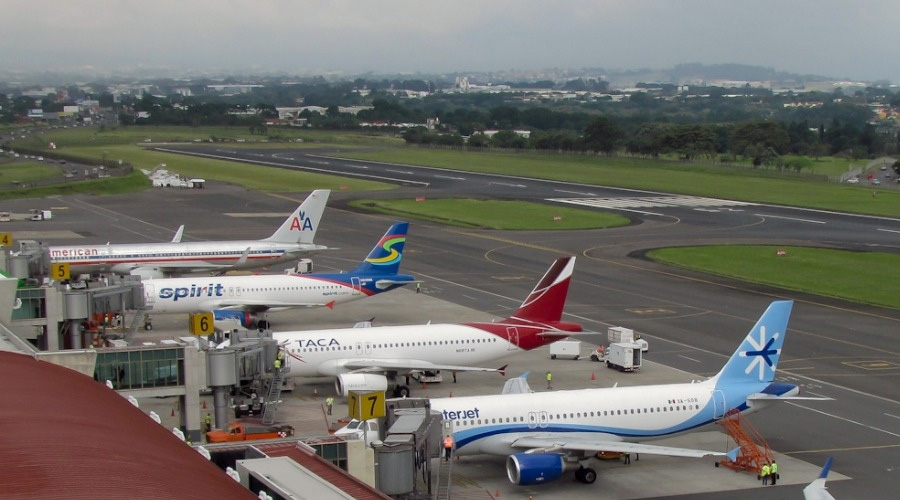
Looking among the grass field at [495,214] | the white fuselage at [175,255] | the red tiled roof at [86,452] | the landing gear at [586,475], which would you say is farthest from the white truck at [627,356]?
Result: the grass field at [495,214]

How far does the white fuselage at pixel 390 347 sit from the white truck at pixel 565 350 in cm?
748

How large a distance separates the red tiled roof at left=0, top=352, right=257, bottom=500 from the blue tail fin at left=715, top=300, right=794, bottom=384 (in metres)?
27.5

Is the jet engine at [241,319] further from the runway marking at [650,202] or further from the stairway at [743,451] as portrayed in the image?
the runway marking at [650,202]

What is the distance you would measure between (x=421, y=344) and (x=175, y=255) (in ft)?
123

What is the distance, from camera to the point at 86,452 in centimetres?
2312

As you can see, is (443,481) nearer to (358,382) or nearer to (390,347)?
(358,382)

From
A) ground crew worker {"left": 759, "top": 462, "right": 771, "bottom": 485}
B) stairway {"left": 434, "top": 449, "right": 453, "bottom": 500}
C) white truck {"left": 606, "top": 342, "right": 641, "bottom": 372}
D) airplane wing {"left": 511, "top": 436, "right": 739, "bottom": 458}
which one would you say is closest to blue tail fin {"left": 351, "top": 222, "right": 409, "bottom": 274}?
white truck {"left": 606, "top": 342, "right": 641, "bottom": 372}

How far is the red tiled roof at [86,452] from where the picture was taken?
20.6 metres

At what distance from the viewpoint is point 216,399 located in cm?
4456

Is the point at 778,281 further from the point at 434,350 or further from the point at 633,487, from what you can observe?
the point at 633,487

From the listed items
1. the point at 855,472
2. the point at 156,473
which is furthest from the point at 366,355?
the point at 156,473

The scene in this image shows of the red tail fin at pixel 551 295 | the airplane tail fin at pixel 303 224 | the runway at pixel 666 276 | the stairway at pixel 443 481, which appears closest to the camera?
the stairway at pixel 443 481

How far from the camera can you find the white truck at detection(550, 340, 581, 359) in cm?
6850

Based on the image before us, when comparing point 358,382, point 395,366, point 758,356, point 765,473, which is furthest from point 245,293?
point 765,473
